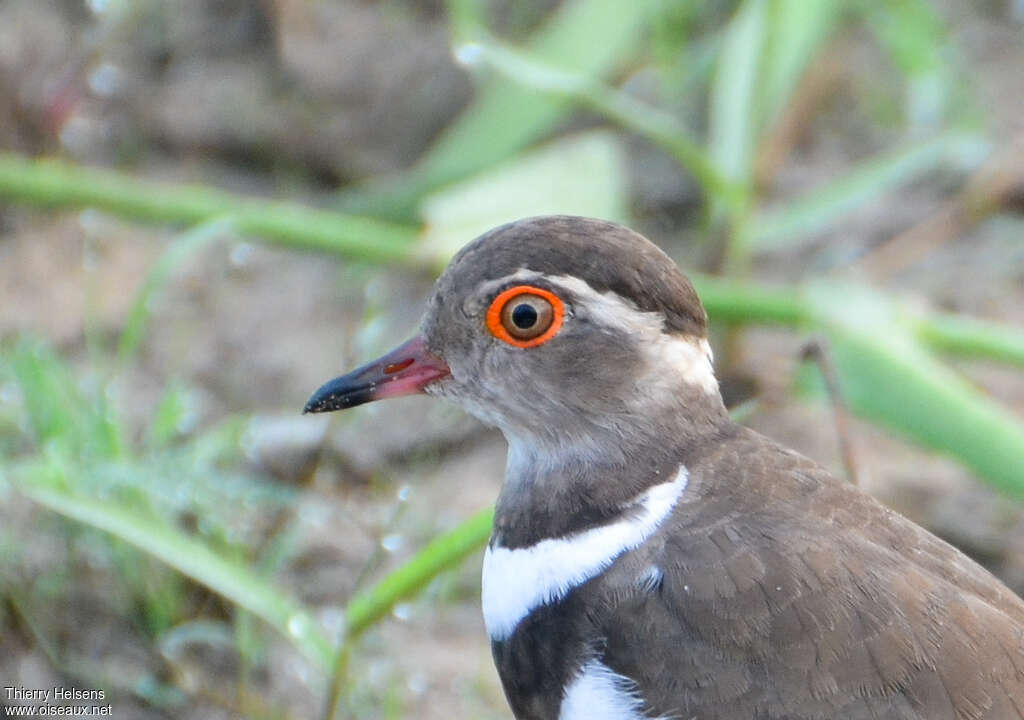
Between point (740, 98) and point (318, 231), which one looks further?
point (740, 98)

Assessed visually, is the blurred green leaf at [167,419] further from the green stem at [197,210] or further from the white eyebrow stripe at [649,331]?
the white eyebrow stripe at [649,331]

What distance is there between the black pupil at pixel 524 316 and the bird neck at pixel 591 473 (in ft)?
0.73

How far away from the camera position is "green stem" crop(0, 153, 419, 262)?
4.57 metres

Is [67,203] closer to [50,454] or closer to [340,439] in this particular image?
[340,439]

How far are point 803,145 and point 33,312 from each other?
305 cm

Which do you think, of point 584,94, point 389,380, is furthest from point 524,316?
point 584,94

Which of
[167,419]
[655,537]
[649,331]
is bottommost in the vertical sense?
[655,537]

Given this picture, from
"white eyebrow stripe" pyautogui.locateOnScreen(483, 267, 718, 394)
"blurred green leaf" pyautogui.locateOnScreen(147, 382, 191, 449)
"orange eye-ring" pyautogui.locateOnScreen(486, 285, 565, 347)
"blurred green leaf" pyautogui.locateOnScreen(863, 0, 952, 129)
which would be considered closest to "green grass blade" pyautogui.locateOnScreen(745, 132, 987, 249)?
"blurred green leaf" pyautogui.locateOnScreen(863, 0, 952, 129)

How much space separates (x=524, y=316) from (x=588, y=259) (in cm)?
17

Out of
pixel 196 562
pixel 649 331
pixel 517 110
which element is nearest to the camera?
pixel 649 331

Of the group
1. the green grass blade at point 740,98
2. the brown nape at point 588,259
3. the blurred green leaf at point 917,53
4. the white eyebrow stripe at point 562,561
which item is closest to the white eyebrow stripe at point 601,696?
the white eyebrow stripe at point 562,561

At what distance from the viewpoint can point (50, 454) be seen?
335 centimetres

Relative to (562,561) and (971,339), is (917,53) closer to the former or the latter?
(971,339)

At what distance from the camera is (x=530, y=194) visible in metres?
4.58
